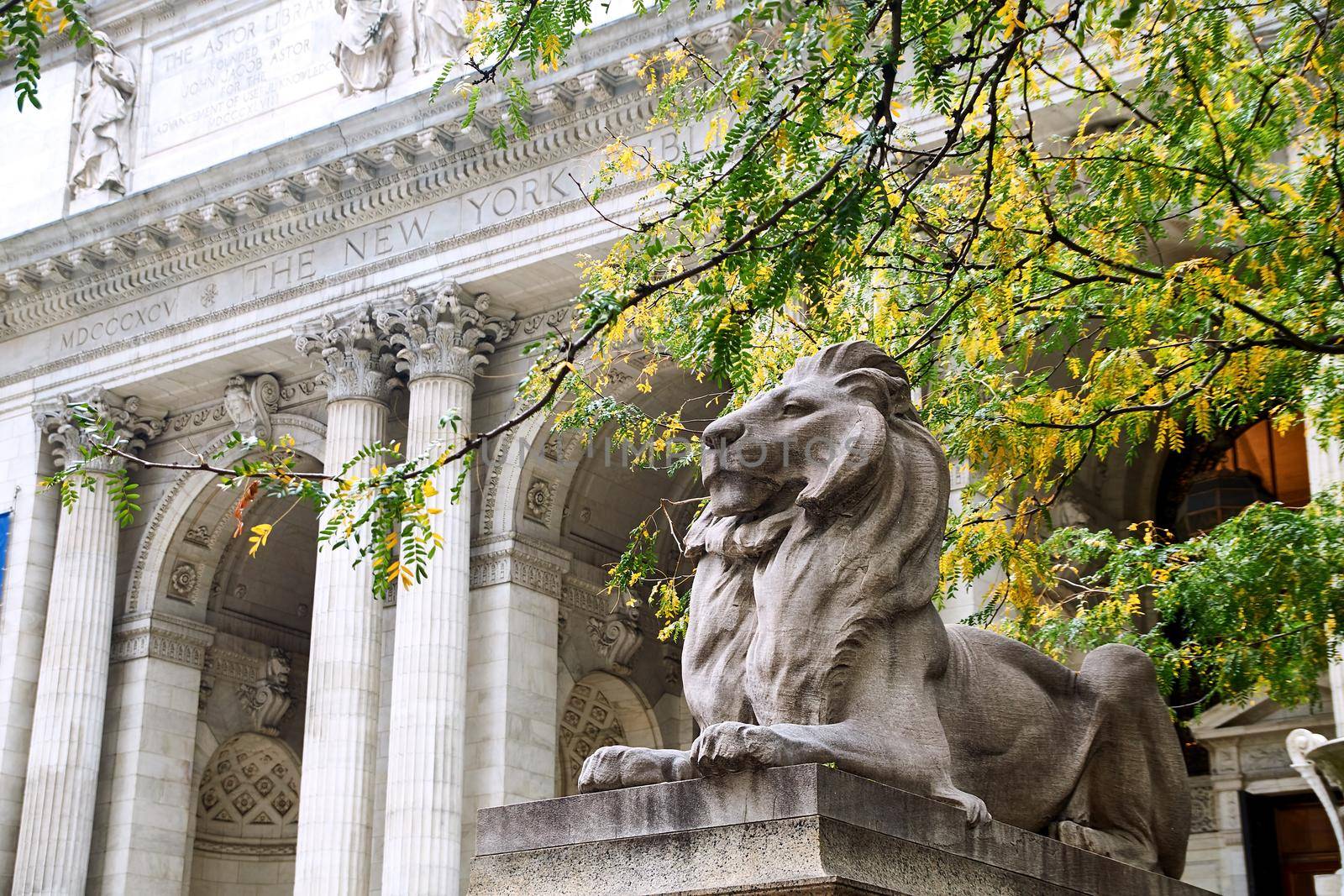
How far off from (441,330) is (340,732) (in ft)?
17.5

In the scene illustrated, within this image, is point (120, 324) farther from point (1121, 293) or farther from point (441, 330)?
point (1121, 293)

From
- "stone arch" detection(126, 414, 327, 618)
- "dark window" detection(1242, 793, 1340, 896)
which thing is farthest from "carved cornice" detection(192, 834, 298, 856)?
"dark window" detection(1242, 793, 1340, 896)

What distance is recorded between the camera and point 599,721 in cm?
2581

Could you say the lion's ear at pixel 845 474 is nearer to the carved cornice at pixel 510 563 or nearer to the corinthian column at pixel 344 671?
the corinthian column at pixel 344 671

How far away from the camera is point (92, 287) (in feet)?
85.8

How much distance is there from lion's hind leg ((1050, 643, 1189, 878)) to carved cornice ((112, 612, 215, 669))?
22223 mm

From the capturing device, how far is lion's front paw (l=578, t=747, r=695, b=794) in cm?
501

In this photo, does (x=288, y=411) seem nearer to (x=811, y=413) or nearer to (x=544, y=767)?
(x=544, y=767)

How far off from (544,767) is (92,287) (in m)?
10.5

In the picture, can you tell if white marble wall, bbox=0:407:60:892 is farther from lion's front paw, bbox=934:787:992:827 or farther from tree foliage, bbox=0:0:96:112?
lion's front paw, bbox=934:787:992:827

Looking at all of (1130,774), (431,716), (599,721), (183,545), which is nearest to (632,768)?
(1130,774)

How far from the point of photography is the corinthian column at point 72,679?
24.0 meters

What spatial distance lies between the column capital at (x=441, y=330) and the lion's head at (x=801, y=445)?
17.4m

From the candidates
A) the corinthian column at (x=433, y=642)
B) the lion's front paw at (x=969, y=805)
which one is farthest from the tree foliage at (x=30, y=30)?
the corinthian column at (x=433, y=642)
